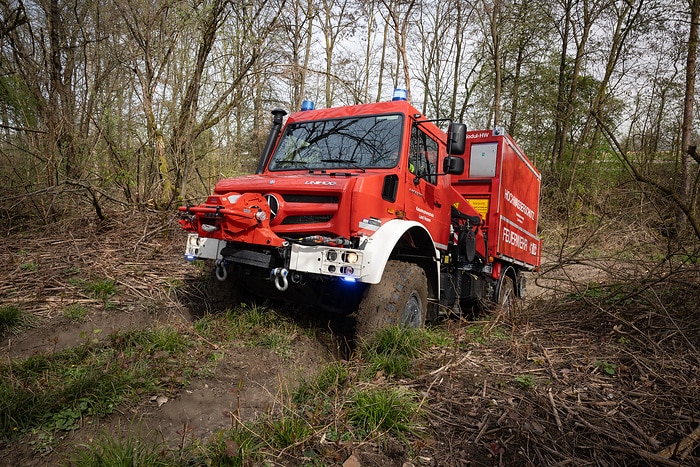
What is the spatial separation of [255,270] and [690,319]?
412 centimetres

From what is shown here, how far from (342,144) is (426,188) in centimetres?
117

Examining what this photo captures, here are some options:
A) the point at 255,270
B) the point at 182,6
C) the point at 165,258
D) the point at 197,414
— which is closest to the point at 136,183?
the point at 165,258

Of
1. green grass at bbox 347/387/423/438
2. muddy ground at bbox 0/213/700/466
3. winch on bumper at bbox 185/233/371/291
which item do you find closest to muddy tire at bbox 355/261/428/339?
winch on bumper at bbox 185/233/371/291

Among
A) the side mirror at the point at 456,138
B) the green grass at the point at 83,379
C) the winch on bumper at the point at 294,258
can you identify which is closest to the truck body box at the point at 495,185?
the side mirror at the point at 456,138

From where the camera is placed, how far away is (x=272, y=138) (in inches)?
217

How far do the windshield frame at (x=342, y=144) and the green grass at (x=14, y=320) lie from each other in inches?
120

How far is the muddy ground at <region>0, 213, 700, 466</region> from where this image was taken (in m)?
2.49

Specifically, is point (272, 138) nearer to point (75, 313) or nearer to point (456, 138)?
point (456, 138)

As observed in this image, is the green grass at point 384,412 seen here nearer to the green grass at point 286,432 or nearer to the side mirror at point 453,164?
the green grass at point 286,432

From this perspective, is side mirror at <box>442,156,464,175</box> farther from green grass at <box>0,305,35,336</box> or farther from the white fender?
green grass at <box>0,305,35,336</box>

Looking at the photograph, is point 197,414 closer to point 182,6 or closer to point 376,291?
point 376,291

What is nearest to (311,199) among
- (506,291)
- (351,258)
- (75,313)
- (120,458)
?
(351,258)

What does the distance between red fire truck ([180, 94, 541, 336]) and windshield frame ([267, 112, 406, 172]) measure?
0.01 meters

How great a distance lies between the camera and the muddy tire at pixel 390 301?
12.9ft
